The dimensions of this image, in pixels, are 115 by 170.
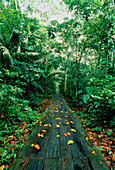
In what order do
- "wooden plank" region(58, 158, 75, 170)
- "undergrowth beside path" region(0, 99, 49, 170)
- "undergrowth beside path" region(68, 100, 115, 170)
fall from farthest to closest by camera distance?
1. "undergrowth beside path" region(68, 100, 115, 170)
2. "undergrowth beside path" region(0, 99, 49, 170)
3. "wooden plank" region(58, 158, 75, 170)

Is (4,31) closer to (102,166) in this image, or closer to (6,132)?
(6,132)

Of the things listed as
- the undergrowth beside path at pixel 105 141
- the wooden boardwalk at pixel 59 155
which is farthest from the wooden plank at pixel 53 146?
the undergrowth beside path at pixel 105 141

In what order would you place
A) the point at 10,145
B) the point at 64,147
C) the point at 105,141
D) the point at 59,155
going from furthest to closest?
the point at 105,141
the point at 10,145
the point at 64,147
the point at 59,155

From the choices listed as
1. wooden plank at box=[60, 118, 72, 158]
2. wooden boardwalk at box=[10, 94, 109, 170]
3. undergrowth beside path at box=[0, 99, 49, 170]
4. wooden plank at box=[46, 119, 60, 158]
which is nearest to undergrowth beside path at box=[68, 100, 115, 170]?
wooden boardwalk at box=[10, 94, 109, 170]

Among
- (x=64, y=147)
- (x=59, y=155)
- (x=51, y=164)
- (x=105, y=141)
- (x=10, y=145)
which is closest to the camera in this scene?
(x=51, y=164)

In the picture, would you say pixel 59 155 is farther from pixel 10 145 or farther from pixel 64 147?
pixel 10 145

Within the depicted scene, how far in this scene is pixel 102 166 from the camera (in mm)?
1290

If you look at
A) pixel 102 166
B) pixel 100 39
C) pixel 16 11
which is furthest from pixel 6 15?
pixel 102 166

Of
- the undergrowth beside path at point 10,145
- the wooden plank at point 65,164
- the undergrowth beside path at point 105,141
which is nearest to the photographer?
the wooden plank at point 65,164

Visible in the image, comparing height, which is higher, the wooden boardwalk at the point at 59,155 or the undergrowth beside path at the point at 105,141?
the wooden boardwalk at the point at 59,155

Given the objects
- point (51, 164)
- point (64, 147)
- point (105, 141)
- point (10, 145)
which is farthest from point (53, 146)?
point (105, 141)

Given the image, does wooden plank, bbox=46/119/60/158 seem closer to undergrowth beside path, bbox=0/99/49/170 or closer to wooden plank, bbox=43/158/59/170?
wooden plank, bbox=43/158/59/170

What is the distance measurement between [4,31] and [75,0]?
5.10 meters

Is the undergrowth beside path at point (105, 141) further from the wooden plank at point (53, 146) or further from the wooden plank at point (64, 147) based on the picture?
the wooden plank at point (53, 146)
